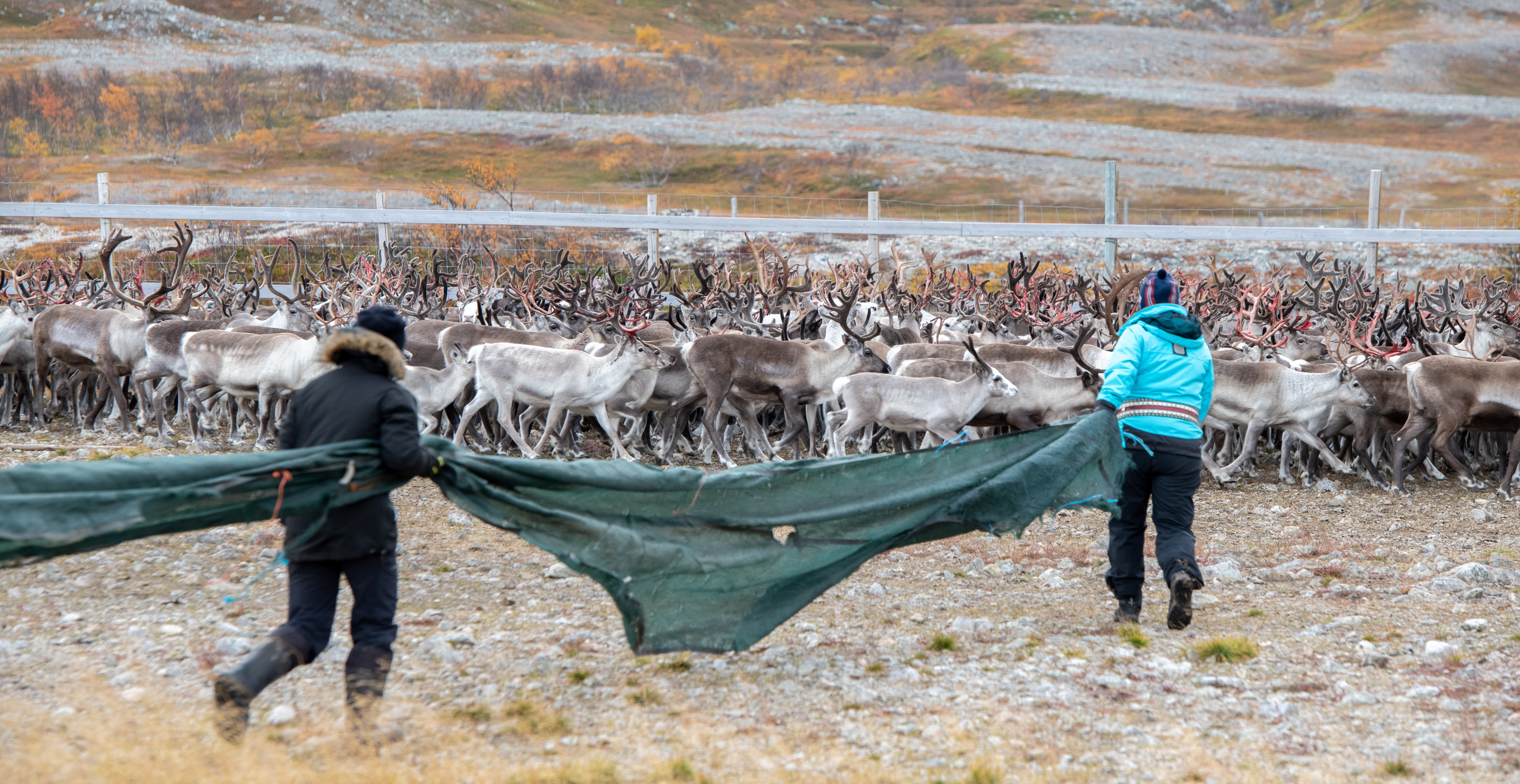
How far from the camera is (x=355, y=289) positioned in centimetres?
1464

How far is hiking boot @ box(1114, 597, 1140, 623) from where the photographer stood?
5574 mm

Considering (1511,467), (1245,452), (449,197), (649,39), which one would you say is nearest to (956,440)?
(1245,452)

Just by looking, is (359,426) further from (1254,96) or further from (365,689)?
(1254,96)

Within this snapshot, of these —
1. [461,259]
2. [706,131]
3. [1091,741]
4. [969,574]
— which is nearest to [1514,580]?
[969,574]

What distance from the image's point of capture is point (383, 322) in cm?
404

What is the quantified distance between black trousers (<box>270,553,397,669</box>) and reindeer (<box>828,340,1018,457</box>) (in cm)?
578

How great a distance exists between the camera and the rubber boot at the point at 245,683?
12.0 feet

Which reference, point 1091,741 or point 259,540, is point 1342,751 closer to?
point 1091,741

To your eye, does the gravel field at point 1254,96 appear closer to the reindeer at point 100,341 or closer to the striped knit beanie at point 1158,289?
the reindeer at point 100,341

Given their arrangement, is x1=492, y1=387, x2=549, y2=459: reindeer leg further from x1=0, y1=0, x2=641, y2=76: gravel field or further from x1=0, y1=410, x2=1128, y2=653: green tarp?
x1=0, y1=0, x2=641, y2=76: gravel field

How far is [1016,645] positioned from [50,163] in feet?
195

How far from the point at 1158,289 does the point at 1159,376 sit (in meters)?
0.42

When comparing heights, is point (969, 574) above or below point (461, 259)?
below

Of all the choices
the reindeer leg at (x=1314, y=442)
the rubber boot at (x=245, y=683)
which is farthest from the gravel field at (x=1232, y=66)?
the rubber boot at (x=245, y=683)
